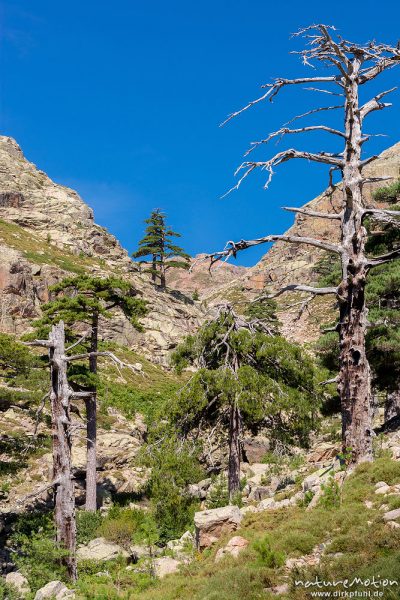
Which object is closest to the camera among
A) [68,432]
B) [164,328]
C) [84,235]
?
[68,432]

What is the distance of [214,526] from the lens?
819 cm

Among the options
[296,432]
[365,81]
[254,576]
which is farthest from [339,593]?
[296,432]

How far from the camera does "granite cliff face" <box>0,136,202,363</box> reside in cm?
4269

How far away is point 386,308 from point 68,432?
1121cm

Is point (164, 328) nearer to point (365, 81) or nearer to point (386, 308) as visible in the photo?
point (386, 308)

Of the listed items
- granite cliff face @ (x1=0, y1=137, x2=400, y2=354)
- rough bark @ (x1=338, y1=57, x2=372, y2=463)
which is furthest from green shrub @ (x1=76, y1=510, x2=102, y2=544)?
granite cliff face @ (x1=0, y1=137, x2=400, y2=354)

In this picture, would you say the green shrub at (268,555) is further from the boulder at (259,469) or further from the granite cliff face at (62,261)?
the granite cliff face at (62,261)

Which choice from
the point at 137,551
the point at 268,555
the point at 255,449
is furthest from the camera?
the point at 255,449

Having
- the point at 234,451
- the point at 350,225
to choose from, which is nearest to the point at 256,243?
the point at 350,225

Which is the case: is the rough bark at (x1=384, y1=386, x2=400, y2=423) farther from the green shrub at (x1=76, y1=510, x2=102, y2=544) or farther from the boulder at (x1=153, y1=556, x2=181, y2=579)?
the boulder at (x1=153, y1=556, x2=181, y2=579)

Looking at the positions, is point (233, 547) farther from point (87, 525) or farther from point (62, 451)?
point (87, 525)

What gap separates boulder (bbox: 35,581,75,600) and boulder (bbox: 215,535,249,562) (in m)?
3.01

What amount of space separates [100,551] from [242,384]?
Answer: 253 inches

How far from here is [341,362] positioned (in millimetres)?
7906
